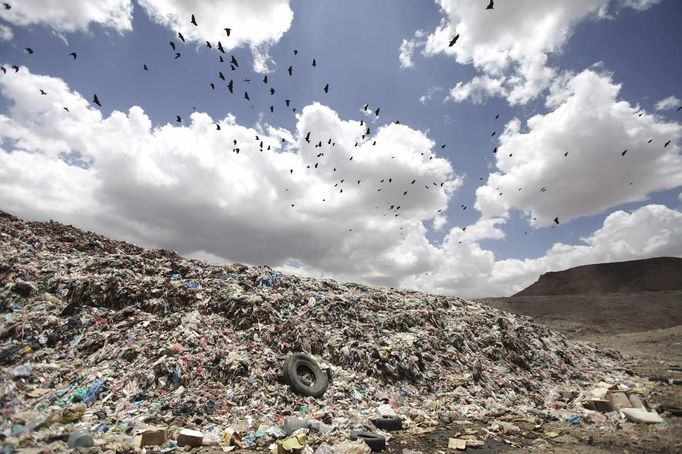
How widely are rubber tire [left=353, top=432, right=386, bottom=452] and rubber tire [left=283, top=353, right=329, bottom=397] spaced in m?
1.89

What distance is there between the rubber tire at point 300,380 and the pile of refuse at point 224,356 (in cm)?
15

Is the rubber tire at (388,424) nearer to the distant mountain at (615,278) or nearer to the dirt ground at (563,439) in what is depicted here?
the dirt ground at (563,439)

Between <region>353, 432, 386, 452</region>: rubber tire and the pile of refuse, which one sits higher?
the pile of refuse

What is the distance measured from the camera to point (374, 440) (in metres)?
5.73

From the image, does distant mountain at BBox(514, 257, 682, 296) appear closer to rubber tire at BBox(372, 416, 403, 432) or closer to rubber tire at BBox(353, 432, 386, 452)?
rubber tire at BBox(372, 416, 403, 432)

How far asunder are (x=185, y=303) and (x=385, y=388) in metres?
5.72

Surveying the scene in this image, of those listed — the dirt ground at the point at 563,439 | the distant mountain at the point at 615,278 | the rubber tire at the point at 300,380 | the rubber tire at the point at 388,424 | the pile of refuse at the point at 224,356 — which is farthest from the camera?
the distant mountain at the point at 615,278

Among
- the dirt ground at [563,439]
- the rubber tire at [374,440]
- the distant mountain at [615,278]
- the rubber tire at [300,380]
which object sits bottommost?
the dirt ground at [563,439]

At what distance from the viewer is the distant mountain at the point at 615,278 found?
58.1m

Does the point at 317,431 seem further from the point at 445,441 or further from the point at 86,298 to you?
the point at 86,298

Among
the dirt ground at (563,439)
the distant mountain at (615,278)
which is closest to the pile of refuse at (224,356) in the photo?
the dirt ground at (563,439)

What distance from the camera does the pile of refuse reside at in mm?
6184

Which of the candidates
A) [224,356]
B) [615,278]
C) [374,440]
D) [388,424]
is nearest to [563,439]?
[388,424]

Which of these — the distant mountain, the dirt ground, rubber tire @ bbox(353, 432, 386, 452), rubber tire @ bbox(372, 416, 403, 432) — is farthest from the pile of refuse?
the distant mountain
